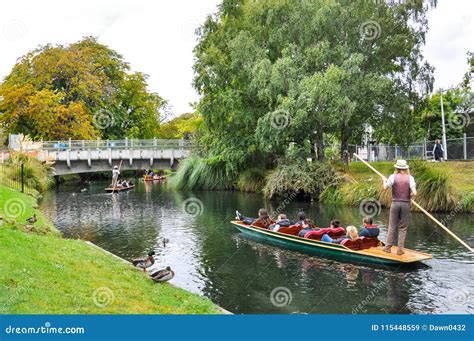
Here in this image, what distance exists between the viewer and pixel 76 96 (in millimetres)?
54219

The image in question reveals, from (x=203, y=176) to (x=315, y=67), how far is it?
14.9 m

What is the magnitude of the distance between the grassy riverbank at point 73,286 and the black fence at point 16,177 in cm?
1729

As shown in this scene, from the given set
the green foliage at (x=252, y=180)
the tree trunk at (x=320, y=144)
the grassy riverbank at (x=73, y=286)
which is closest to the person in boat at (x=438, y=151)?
the tree trunk at (x=320, y=144)

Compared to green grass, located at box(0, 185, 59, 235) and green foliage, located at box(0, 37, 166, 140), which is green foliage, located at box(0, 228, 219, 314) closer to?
green grass, located at box(0, 185, 59, 235)

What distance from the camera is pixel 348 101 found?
87.0 feet

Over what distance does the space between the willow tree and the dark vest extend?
1395 centimetres

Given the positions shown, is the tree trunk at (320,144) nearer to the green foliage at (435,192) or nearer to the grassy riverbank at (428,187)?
the grassy riverbank at (428,187)

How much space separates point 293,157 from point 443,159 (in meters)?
9.94

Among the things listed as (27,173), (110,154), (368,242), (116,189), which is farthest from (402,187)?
(110,154)

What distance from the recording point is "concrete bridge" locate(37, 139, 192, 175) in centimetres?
4266

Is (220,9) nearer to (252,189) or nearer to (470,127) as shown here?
(252,189)

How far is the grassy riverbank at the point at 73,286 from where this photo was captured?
8180 millimetres
